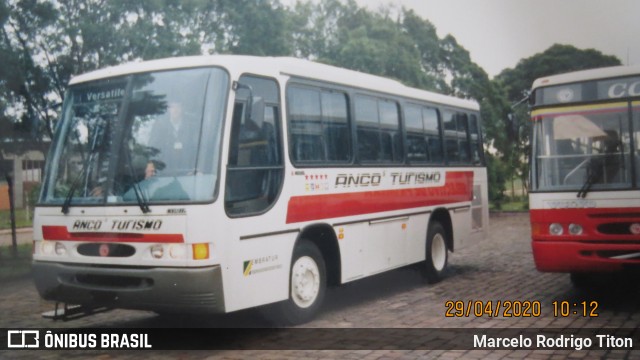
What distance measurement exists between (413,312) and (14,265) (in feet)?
34.4

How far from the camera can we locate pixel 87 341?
766cm

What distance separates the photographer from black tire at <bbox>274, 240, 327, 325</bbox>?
8039 millimetres

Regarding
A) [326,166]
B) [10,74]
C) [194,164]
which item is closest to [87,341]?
[194,164]

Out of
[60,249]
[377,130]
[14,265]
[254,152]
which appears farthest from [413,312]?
[14,265]

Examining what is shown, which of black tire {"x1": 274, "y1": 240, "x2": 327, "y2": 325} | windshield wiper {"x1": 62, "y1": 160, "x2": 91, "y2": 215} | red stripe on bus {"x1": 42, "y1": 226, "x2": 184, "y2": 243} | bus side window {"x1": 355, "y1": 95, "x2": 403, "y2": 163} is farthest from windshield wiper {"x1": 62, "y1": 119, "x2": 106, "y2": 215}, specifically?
bus side window {"x1": 355, "y1": 95, "x2": 403, "y2": 163}

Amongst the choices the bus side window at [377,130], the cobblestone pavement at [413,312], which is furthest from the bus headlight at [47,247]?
the bus side window at [377,130]

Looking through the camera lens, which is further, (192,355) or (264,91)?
(264,91)

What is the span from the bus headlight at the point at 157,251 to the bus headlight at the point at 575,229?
509 cm

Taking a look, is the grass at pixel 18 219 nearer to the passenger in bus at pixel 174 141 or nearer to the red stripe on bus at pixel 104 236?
the red stripe on bus at pixel 104 236

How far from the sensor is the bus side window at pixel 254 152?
23.5 ft

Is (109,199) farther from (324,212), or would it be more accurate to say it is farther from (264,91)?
(324,212)

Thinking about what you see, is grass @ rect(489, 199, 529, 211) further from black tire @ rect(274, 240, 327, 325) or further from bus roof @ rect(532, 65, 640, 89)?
black tire @ rect(274, 240, 327, 325)

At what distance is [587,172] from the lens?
8.74 m

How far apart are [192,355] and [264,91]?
2992 mm
